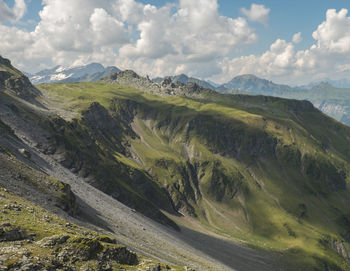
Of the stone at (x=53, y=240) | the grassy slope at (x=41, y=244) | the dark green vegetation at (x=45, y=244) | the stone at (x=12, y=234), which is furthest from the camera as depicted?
the stone at (x=53, y=240)

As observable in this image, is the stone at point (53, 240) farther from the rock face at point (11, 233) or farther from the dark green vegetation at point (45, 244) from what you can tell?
the rock face at point (11, 233)

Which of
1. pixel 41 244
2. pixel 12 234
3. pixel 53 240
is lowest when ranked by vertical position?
pixel 41 244

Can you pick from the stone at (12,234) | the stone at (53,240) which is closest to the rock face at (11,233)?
the stone at (12,234)

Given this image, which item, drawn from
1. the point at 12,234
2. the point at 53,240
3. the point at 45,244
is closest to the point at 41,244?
the point at 45,244

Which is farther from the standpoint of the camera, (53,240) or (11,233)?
(53,240)

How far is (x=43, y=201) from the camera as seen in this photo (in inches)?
2280

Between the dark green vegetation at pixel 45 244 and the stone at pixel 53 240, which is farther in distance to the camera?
the stone at pixel 53 240

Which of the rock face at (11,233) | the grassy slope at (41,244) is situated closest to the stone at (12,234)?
the rock face at (11,233)

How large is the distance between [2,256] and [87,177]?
5575 inches

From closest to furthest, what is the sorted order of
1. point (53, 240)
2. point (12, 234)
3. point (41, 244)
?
1. point (12, 234)
2. point (41, 244)
3. point (53, 240)

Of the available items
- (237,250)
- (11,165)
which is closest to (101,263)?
(11,165)

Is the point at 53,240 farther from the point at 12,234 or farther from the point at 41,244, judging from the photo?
the point at 12,234

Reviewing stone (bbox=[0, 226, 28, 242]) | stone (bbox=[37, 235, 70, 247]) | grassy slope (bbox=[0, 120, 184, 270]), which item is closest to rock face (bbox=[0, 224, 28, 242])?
stone (bbox=[0, 226, 28, 242])

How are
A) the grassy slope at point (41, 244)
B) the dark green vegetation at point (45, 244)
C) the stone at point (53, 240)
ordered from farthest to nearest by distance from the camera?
1. the stone at point (53, 240)
2. the dark green vegetation at point (45, 244)
3. the grassy slope at point (41, 244)
